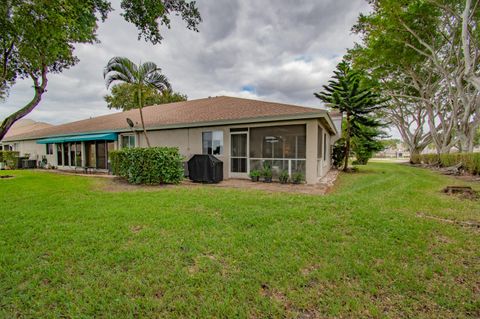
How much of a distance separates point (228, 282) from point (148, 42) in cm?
671

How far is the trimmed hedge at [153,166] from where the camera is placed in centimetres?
855

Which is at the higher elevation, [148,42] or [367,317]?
[148,42]

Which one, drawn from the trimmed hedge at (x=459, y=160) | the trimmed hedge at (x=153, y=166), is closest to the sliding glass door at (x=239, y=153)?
the trimmed hedge at (x=153, y=166)

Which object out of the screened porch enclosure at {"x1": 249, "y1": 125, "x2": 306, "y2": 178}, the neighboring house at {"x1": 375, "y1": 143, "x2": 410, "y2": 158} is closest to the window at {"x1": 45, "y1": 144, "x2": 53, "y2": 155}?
the screened porch enclosure at {"x1": 249, "y1": 125, "x2": 306, "y2": 178}

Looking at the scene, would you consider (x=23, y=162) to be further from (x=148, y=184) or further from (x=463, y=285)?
(x=463, y=285)

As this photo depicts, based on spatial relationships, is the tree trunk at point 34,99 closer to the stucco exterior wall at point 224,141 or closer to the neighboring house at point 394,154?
the stucco exterior wall at point 224,141

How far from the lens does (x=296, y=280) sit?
253 cm

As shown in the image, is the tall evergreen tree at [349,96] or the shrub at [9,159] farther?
the shrub at [9,159]

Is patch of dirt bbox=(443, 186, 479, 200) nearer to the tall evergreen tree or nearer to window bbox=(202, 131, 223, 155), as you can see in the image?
the tall evergreen tree

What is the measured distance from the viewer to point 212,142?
1082 cm

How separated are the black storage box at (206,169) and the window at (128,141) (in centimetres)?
598

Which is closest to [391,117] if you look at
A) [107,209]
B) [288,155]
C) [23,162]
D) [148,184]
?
[288,155]

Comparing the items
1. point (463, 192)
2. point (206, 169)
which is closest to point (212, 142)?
point (206, 169)

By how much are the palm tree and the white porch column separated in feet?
21.7
